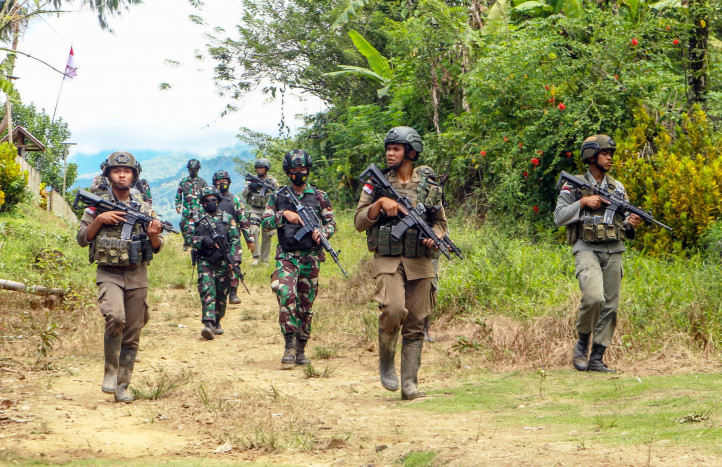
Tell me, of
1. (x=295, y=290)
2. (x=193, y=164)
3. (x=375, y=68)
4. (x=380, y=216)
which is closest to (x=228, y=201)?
(x=193, y=164)

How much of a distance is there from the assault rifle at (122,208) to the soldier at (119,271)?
0.05 meters

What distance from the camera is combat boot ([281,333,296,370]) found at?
8227 millimetres

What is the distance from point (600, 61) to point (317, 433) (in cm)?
844

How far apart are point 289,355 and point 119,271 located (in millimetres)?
2289

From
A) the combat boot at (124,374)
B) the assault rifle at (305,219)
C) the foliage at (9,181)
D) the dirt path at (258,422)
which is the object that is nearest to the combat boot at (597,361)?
the dirt path at (258,422)

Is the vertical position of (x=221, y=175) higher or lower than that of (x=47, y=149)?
lower

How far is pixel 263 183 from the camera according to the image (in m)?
11.9

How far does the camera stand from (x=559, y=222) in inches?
291

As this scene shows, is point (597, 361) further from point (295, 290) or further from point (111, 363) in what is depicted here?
point (111, 363)

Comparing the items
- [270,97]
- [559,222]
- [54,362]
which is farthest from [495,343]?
[270,97]

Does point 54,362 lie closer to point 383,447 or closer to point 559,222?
point 383,447

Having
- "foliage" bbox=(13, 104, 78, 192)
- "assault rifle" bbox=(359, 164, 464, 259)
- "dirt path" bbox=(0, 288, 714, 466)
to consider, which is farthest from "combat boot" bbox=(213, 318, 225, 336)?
"foliage" bbox=(13, 104, 78, 192)

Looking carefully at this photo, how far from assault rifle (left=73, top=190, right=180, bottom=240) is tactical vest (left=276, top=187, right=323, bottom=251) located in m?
1.70

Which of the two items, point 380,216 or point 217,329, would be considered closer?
point 380,216
